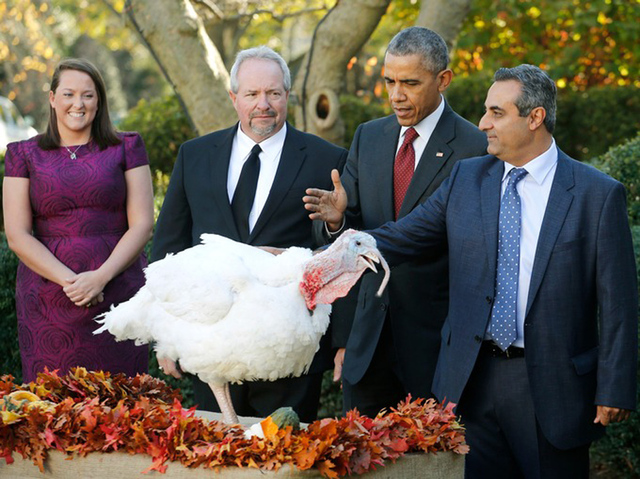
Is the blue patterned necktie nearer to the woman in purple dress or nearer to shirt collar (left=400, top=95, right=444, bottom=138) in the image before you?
shirt collar (left=400, top=95, right=444, bottom=138)

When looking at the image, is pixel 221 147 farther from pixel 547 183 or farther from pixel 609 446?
pixel 609 446

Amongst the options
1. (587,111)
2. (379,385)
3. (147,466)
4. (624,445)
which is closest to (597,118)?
(587,111)

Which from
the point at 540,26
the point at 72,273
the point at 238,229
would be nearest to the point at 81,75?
the point at 72,273

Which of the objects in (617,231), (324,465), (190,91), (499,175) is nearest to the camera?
(324,465)

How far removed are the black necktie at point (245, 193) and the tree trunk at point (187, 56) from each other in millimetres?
3724

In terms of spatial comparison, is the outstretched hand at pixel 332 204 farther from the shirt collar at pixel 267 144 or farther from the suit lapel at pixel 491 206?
the suit lapel at pixel 491 206

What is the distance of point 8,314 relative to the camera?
6602 millimetres

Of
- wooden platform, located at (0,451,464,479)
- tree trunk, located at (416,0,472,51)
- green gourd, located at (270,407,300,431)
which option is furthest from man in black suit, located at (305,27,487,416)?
tree trunk, located at (416,0,472,51)

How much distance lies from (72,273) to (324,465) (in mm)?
2414

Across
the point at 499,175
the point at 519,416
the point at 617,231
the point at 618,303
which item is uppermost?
the point at 499,175

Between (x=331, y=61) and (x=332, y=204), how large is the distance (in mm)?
4247

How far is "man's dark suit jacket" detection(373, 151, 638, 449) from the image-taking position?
3791 mm

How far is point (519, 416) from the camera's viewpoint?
12.9 ft

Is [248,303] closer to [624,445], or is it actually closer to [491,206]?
[491,206]
